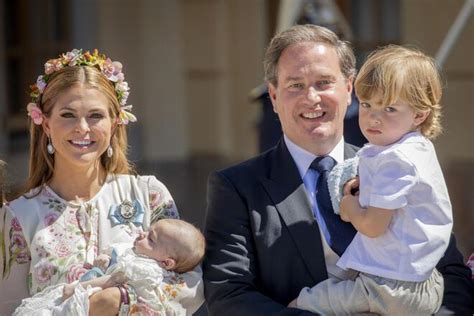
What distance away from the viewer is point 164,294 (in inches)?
145

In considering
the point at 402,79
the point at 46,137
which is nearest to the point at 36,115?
→ the point at 46,137

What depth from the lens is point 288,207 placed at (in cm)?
393

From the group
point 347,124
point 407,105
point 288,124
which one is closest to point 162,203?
point 288,124

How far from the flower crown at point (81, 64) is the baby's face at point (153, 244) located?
0.48m

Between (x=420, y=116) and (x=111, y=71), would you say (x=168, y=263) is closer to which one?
(x=111, y=71)

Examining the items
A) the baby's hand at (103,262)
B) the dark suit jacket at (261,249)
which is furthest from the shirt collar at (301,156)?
the baby's hand at (103,262)

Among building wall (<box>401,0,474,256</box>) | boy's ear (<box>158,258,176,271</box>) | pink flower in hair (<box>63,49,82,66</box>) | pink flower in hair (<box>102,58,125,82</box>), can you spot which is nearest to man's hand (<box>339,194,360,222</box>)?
boy's ear (<box>158,258,176,271</box>)

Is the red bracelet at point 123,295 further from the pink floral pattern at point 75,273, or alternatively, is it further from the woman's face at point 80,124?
the woman's face at point 80,124

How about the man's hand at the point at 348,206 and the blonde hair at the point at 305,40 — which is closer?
the man's hand at the point at 348,206

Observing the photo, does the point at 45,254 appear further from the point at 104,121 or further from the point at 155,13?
the point at 155,13

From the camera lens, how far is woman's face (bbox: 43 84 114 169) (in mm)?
3857

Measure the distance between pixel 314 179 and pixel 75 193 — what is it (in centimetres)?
88

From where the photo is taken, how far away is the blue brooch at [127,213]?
3905 millimetres

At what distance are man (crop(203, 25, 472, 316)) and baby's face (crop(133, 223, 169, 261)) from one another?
0.83 feet
